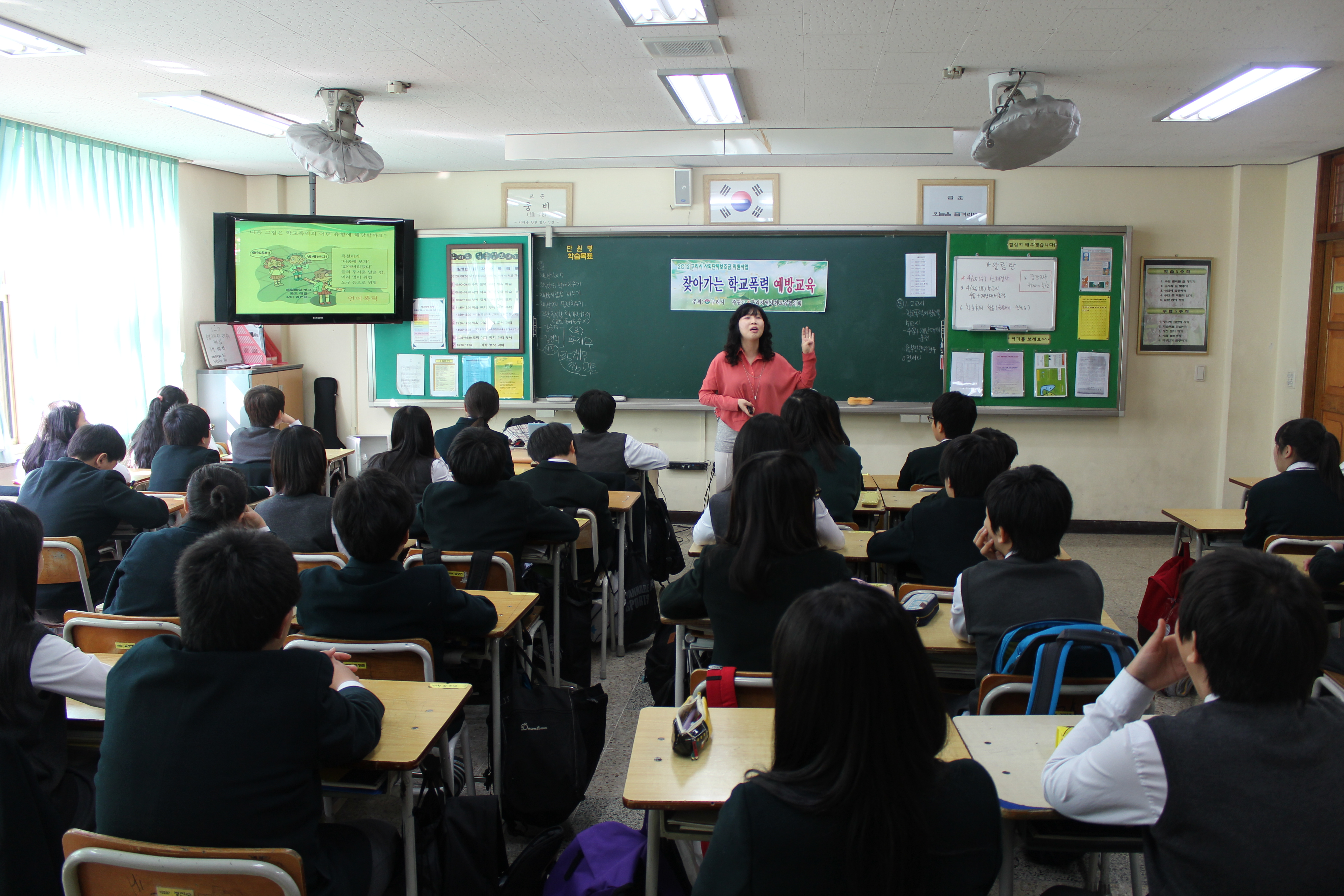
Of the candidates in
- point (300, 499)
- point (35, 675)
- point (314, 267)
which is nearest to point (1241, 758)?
point (35, 675)

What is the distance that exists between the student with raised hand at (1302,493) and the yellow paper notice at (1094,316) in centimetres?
251

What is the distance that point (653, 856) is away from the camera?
5.64 ft

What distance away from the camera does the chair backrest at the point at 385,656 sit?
2.12 meters

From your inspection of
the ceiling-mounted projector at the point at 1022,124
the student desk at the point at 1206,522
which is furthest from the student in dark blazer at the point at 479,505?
the student desk at the point at 1206,522

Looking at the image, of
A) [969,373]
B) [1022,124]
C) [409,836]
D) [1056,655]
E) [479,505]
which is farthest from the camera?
[969,373]

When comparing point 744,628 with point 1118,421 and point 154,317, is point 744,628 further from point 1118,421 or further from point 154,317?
point 154,317

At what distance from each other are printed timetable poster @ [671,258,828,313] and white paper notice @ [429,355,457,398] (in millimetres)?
1720

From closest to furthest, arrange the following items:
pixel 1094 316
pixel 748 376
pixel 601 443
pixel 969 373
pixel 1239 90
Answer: pixel 1239 90, pixel 601 443, pixel 748 376, pixel 1094 316, pixel 969 373

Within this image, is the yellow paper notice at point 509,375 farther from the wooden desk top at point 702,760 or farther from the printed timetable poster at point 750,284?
Result: the wooden desk top at point 702,760

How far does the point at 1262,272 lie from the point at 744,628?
570 cm

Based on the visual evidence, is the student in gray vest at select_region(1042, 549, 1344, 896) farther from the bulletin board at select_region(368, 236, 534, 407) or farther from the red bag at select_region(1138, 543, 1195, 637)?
the bulletin board at select_region(368, 236, 534, 407)

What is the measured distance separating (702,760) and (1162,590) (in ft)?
8.24

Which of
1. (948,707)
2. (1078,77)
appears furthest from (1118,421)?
(948,707)

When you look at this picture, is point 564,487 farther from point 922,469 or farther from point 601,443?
point 922,469
